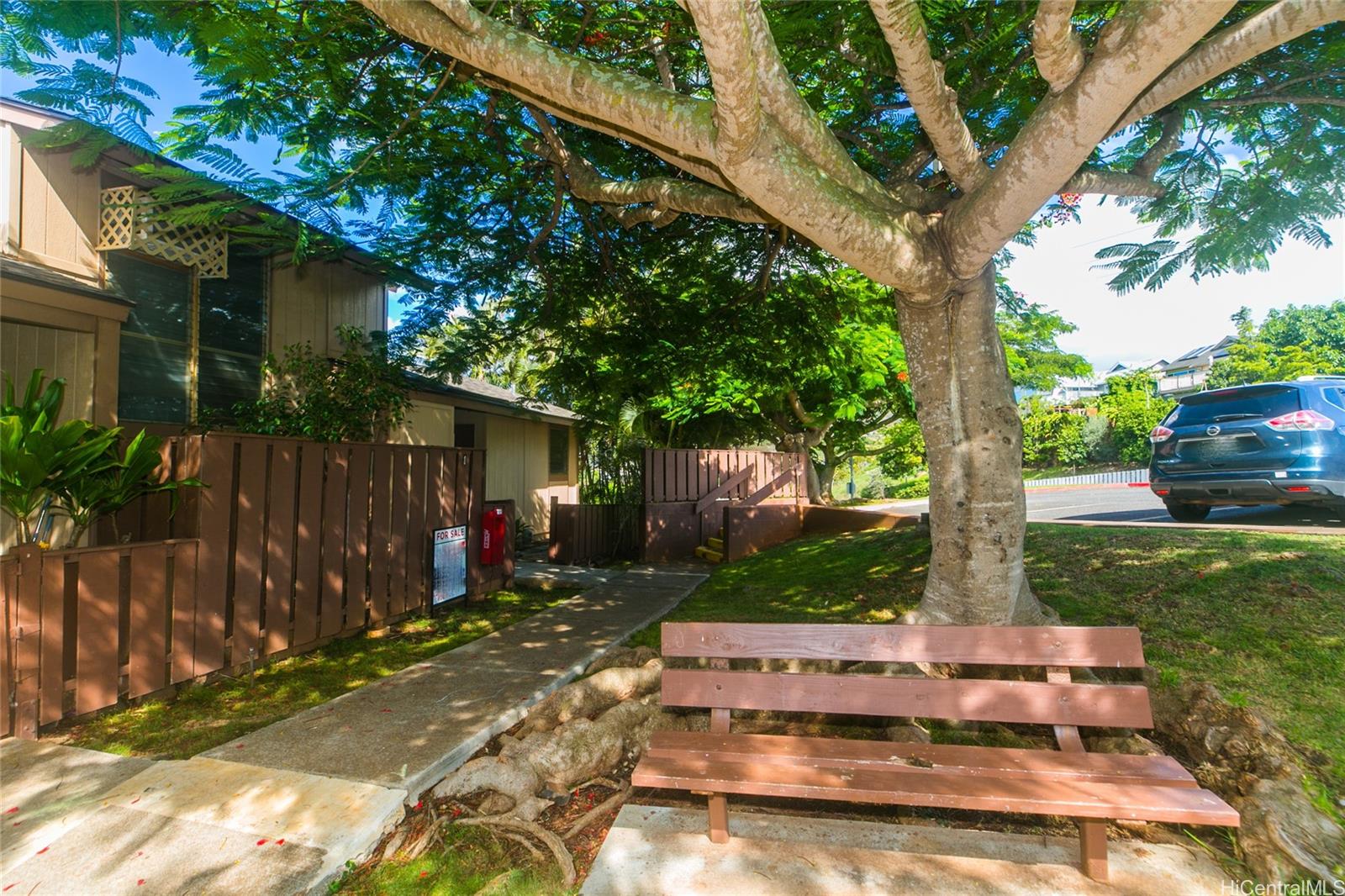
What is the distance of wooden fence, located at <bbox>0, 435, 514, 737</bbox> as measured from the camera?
151 inches

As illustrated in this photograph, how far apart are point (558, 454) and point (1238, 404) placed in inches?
571

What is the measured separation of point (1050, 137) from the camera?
3396mm

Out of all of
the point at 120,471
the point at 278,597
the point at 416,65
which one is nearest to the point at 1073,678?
the point at 278,597

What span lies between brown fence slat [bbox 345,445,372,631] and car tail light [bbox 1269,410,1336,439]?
31.4 ft

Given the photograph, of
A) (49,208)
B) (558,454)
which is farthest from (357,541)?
(558,454)

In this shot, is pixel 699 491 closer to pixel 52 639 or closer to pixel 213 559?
pixel 213 559

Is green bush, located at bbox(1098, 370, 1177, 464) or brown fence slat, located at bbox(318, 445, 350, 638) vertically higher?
green bush, located at bbox(1098, 370, 1177, 464)

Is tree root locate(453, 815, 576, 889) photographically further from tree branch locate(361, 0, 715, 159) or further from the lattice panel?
the lattice panel

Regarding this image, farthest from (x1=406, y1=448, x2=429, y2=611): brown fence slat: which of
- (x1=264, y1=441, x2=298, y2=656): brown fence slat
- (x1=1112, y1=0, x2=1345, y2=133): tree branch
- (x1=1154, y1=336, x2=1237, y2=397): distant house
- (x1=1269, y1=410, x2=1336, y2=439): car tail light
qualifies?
(x1=1154, y1=336, x2=1237, y2=397): distant house

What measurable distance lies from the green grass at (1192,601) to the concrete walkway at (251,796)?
2539 mm

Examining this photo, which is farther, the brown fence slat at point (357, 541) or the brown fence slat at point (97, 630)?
the brown fence slat at point (357, 541)

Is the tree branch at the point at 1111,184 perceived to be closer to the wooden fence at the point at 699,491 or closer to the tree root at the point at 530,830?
the tree root at the point at 530,830

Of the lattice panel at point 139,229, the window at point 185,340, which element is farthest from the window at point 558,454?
the lattice panel at point 139,229

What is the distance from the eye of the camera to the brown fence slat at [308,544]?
5.67 metres
